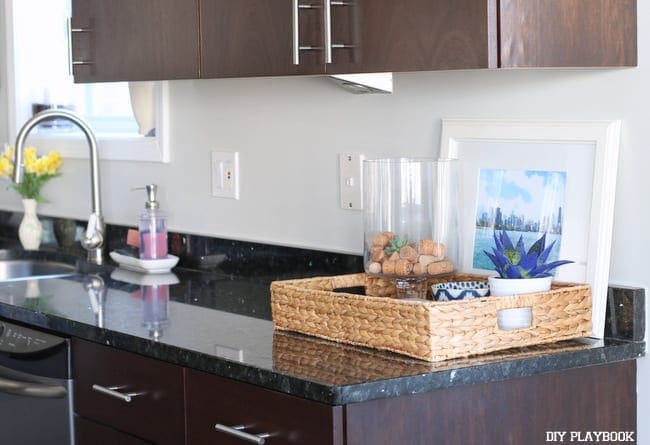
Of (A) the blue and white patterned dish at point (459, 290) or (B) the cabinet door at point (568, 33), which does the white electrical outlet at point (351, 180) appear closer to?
(A) the blue and white patterned dish at point (459, 290)

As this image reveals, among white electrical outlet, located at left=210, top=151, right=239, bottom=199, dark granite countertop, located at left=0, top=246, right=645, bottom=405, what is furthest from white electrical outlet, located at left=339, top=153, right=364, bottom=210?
white electrical outlet, located at left=210, top=151, right=239, bottom=199

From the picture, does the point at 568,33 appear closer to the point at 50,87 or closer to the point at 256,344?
the point at 256,344

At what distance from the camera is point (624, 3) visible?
1808 mm

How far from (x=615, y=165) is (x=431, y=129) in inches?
17.2

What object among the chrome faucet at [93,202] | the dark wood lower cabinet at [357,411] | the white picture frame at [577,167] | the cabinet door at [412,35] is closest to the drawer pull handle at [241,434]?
the dark wood lower cabinet at [357,411]

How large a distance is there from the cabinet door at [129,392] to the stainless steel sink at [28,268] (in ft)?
3.36

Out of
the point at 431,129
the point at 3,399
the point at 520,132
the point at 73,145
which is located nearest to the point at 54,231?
the point at 73,145

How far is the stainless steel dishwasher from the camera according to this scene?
85.9 inches

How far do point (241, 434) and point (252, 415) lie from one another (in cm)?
4

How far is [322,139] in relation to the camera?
2.46 m

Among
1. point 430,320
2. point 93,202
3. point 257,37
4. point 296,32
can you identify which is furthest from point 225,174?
point 430,320

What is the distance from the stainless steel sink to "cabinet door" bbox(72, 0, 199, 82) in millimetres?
757

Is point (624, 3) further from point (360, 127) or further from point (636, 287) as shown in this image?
point (360, 127)

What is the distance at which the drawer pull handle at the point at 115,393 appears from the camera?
1.99 metres
